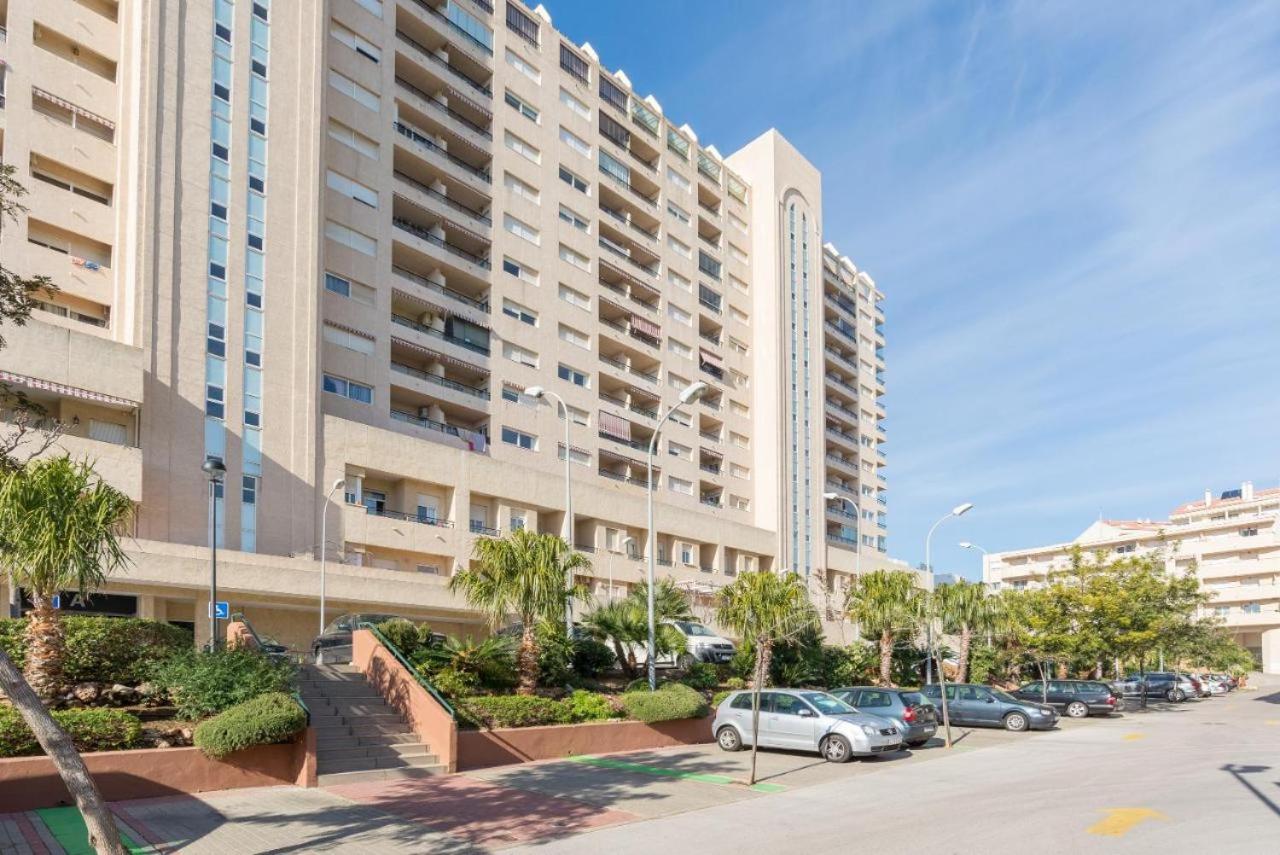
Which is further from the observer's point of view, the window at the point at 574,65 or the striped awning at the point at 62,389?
the window at the point at 574,65

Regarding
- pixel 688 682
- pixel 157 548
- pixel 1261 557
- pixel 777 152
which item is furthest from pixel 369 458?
pixel 1261 557

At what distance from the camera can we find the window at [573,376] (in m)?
52.4

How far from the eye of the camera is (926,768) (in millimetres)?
20047

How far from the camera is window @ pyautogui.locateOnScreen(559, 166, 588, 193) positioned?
54.8m

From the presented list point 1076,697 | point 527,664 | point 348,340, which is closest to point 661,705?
point 527,664

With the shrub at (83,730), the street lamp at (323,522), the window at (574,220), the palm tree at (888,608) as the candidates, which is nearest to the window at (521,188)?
the window at (574,220)

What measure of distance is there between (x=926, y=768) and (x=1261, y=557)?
291 feet

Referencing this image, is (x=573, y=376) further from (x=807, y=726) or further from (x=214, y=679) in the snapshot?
(x=214, y=679)

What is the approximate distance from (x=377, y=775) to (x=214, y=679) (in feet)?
10.3

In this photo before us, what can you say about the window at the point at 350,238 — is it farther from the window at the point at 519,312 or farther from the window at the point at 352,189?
the window at the point at 519,312

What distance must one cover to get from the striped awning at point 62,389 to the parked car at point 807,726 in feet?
70.9

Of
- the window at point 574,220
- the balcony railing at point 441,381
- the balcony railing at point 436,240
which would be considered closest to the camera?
the balcony railing at point 441,381

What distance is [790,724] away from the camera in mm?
21125

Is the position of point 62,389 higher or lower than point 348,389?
lower
